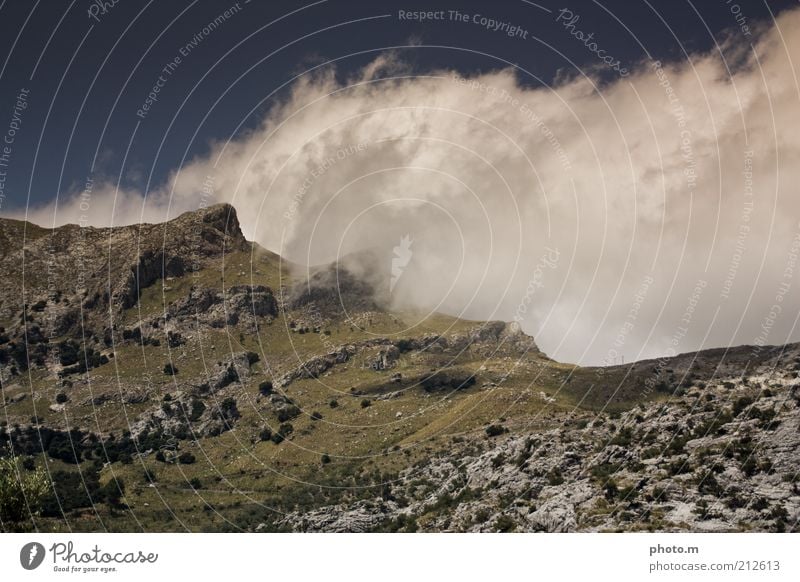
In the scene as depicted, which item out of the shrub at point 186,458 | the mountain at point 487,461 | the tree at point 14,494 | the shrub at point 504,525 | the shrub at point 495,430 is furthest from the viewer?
the shrub at point 186,458

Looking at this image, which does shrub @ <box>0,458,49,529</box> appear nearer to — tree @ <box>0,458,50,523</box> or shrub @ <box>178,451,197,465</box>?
tree @ <box>0,458,50,523</box>

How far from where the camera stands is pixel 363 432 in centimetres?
17675

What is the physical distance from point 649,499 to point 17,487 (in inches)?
2808

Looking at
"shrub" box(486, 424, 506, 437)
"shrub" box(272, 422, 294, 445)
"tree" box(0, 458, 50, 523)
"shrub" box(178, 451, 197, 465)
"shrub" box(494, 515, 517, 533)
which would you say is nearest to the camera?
"tree" box(0, 458, 50, 523)

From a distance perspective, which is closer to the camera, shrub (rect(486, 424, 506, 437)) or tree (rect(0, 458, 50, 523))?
tree (rect(0, 458, 50, 523))

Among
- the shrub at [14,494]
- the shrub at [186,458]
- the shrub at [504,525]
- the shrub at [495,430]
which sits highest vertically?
the shrub at [495,430]

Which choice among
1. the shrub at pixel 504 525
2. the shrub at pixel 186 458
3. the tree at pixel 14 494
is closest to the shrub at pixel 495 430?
the shrub at pixel 504 525

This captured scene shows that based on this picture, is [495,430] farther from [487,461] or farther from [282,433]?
[282,433]

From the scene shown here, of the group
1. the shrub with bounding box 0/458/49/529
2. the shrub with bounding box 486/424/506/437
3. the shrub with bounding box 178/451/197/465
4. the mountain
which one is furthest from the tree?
the shrub with bounding box 178/451/197/465

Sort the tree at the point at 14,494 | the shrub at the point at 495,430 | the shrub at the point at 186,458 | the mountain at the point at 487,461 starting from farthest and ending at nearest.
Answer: the shrub at the point at 186,458, the shrub at the point at 495,430, the tree at the point at 14,494, the mountain at the point at 487,461

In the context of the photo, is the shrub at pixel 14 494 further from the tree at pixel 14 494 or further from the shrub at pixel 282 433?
the shrub at pixel 282 433

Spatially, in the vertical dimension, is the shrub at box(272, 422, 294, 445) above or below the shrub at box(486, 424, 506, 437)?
below

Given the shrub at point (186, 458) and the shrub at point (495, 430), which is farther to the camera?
the shrub at point (186, 458)
